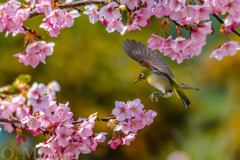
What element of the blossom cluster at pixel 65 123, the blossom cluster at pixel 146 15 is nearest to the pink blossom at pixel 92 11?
the blossom cluster at pixel 146 15

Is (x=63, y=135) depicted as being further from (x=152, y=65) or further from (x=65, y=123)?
(x=152, y=65)

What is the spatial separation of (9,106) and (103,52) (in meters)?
9.31

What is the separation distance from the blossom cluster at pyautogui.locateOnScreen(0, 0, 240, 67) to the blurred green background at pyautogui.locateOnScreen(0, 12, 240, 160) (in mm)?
8195

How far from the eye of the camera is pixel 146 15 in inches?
103

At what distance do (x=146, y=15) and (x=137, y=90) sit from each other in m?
8.82

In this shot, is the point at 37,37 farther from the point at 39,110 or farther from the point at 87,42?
the point at 87,42

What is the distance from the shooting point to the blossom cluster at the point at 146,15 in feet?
8.38

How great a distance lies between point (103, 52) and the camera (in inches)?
481

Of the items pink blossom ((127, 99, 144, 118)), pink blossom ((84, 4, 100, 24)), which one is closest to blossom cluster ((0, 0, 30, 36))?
pink blossom ((84, 4, 100, 24))

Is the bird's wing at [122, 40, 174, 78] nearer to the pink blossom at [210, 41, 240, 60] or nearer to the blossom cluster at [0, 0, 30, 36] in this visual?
Answer: the pink blossom at [210, 41, 240, 60]

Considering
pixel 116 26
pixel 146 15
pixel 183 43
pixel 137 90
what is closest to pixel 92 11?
pixel 116 26

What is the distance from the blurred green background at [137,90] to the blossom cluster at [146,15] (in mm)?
8195

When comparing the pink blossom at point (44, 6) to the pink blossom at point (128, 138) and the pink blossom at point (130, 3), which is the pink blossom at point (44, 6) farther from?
the pink blossom at point (128, 138)

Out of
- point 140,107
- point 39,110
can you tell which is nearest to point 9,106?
point 39,110
